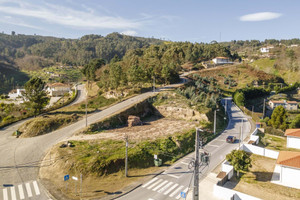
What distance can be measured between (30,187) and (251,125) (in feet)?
150

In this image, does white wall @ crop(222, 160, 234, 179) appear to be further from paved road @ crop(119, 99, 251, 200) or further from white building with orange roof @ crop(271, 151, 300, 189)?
white building with orange roof @ crop(271, 151, 300, 189)

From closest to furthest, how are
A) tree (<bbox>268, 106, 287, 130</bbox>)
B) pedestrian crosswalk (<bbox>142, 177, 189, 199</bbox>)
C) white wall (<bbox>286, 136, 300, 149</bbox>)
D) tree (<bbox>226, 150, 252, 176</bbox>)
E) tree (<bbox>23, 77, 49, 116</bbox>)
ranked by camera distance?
pedestrian crosswalk (<bbox>142, 177, 189, 199</bbox>)
tree (<bbox>226, 150, 252, 176</bbox>)
white wall (<bbox>286, 136, 300, 149</bbox>)
tree (<bbox>23, 77, 49, 116</bbox>)
tree (<bbox>268, 106, 287, 130</bbox>)

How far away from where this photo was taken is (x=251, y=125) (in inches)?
1928

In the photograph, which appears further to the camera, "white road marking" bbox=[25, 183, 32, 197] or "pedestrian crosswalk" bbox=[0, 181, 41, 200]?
"white road marking" bbox=[25, 183, 32, 197]

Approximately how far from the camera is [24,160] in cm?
2748

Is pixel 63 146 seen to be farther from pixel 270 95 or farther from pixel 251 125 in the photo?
pixel 270 95

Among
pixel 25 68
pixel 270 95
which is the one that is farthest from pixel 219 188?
pixel 25 68

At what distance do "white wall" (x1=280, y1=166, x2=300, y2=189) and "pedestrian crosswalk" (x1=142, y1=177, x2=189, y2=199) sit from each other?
1133 cm

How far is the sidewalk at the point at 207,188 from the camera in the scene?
2147 centimetres

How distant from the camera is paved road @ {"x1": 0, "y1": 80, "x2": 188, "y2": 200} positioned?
21.5 m

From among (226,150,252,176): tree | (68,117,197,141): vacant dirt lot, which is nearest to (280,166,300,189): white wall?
(226,150,252,176): tree

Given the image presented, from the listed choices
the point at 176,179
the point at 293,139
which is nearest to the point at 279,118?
the point at 293,139

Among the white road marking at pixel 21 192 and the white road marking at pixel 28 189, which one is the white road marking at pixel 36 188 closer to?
the white road marking at pixel 28 189

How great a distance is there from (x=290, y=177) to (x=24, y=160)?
3277 centimetres
